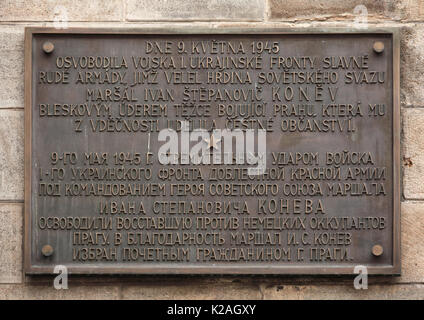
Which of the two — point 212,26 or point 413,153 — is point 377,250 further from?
point 212,26

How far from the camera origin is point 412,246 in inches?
217

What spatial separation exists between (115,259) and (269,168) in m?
1.48

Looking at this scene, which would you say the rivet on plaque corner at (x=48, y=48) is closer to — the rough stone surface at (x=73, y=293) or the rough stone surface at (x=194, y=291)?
the rough stone surface at (x=73, y=293)

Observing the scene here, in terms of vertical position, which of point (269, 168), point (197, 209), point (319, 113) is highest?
point (319, 113)

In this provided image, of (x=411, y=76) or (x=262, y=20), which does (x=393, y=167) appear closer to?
(x=411, y=76)

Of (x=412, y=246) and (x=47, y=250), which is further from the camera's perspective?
(x=412, y=246)

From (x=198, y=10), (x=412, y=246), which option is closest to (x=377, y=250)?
(x=412, y=246)

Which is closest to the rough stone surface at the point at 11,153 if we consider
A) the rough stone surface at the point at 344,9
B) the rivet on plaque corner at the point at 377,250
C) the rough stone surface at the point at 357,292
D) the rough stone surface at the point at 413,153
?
the rough stone surface at the point at 344,9

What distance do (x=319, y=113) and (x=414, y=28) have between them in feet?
3.69

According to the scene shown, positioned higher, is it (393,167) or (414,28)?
(414,28)

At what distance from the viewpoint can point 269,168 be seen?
5484 millimetres

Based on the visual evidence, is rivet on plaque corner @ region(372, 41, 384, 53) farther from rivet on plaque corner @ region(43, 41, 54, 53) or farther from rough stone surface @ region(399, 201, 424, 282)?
rivet on plaque corner @ region(43, 41, 54, 53)

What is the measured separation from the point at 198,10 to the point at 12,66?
Answer: 167cm

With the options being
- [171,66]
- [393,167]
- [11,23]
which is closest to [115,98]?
[171,66]
